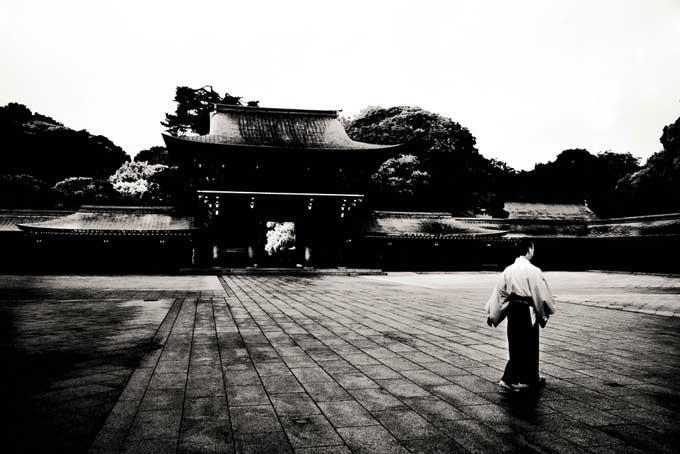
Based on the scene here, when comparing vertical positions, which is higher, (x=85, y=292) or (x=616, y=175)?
(x=616, y=175)

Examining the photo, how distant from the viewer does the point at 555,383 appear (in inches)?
199

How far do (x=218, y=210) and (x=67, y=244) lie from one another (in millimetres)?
8459

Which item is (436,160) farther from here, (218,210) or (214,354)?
(214,354)

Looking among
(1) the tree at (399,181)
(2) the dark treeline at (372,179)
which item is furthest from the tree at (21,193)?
(1) the tree at (399,181)

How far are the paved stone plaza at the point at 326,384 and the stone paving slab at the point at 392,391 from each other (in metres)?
0.02

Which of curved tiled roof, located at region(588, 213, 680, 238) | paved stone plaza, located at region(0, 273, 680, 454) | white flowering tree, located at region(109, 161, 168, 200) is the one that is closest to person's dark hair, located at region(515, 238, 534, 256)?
paved stone plaza, located at region(0, 273, 680, 454)

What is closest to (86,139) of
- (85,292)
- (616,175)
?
(85,292)

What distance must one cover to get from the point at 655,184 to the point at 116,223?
31.4m

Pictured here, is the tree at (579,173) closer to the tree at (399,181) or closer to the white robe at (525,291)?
the tree at (399,181)

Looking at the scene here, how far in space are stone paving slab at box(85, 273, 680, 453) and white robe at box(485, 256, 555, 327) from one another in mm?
822

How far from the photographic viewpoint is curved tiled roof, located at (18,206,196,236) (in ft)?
78.6

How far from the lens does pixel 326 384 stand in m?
4.90

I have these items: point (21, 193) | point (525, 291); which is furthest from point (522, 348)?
point (21, 193)

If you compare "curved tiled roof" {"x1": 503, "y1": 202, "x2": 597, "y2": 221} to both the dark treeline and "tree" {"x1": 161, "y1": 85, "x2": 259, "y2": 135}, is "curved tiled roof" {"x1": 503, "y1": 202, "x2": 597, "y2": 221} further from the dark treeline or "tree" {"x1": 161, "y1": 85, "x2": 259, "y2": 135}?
"tree" {"x1": 161, "y1": 85, "x2": 259, "y2": 135}
